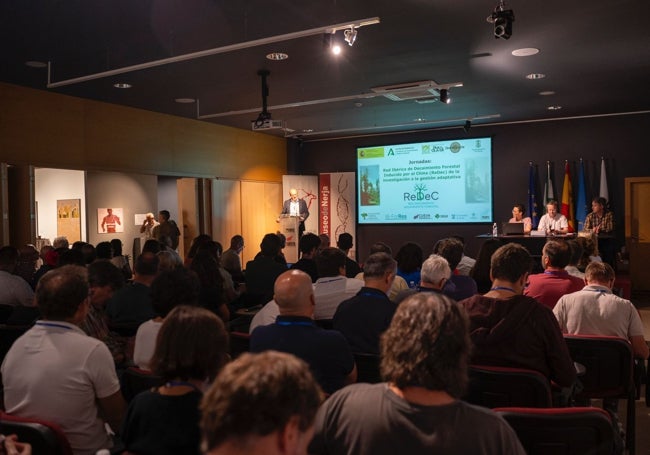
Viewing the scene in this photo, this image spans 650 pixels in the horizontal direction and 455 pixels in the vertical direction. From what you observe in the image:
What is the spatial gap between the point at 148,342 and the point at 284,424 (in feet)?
6.36

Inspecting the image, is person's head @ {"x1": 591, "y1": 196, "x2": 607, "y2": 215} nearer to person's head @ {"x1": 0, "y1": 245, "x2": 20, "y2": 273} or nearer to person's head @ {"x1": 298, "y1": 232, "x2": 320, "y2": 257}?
person's head @ {"x1": 298, "y1": 232, "x2": 320, "y2": 257}

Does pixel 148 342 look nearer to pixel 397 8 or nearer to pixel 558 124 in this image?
pixel 397 8

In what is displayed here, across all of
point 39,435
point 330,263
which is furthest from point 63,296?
point 330,263

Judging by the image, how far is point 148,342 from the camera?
269cm

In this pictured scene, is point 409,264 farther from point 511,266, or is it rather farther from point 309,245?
point 511,266

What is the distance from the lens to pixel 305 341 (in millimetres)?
2420

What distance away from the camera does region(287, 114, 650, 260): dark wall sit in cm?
1078

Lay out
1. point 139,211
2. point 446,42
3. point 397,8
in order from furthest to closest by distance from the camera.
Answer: point 139,211, point 446,42, point 397,8

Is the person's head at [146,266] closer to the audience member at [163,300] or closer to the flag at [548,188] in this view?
the audience member at [163,300]

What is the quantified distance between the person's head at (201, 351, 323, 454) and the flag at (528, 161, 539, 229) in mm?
11299

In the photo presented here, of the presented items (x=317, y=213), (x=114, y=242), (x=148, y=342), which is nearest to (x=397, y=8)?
(x=148, y=342)

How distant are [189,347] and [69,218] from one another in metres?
8.56

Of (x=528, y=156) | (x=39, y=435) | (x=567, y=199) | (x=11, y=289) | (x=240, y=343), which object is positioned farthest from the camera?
(x=528, y=156)

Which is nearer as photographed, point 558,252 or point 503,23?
point 558,252
